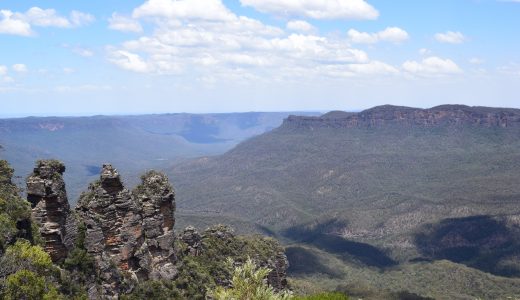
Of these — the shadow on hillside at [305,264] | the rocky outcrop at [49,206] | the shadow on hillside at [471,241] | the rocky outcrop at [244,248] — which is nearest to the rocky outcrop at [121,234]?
the rocky outcrop at [49,206]

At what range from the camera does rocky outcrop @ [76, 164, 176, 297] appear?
120 feet

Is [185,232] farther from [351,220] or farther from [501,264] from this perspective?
[351,220]

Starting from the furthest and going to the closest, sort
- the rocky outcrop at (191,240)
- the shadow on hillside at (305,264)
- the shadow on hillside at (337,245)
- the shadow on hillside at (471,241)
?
the shadow on hillside at (337,245) < the shadow on hillside at (471,241) < the shadow on hillside at (305,264) < the rocky outcrop at (191,240)

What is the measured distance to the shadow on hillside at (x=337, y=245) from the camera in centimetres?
15351

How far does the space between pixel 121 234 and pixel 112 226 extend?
917mm

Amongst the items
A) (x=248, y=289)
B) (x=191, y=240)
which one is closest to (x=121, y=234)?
(x=248, y=289)

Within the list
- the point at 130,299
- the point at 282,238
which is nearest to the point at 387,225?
the point at 282,238

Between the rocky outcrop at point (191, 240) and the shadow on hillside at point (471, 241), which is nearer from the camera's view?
the rocky outcrop at point (191, 240)

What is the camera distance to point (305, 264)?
4911 inches

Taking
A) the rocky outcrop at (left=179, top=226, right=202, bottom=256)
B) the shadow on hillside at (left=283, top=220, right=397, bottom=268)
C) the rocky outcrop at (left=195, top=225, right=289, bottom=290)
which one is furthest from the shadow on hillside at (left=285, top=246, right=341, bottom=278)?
the rocky outcrop at (left=179, top=226, right=202, bottom=256)

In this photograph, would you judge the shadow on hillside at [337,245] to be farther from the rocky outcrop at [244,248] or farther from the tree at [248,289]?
the tree at [248,289]

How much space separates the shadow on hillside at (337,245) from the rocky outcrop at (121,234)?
113 m

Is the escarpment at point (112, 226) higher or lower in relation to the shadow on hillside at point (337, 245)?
higher

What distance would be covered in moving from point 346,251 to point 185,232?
117227 millimetres
